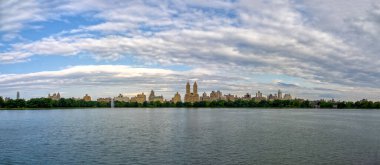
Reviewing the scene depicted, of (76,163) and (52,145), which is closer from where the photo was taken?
(76,163)

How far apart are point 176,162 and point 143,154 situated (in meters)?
4.93

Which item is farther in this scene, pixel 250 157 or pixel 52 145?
pixel 52 145

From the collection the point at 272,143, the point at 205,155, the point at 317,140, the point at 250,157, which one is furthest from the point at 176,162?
the point at 317,140

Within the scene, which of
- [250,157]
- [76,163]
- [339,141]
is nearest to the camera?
[76,163]

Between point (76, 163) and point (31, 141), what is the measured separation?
Result: 59.7ft

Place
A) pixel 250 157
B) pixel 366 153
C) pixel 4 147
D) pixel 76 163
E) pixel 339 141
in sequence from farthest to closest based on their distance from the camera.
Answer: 1. pixel 339 141
2. pixel 4 147
3. pixel 366 153
4. pixel 250 157
5. pixel 76 163

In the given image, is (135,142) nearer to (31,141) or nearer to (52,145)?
(52,145)

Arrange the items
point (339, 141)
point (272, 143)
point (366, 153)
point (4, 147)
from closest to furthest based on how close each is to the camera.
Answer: point (366, 153), point (4, 147), point (272, 143), point (339, 141)

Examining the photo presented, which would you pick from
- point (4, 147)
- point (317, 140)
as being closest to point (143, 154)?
point (4, 147)

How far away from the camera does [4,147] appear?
4238 centimetres

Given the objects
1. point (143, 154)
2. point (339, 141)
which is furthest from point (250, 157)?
point (339, 141)

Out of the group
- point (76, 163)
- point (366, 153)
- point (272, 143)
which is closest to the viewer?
point (76, 163)

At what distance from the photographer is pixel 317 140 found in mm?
50469

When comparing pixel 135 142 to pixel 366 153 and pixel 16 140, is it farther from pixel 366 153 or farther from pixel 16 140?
pixel 366 153
